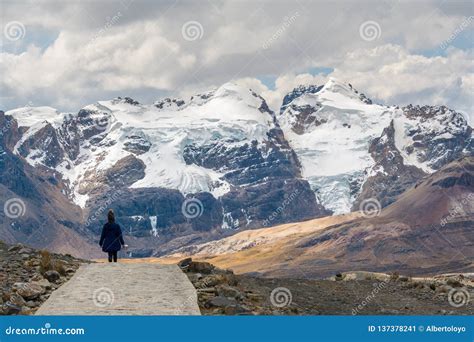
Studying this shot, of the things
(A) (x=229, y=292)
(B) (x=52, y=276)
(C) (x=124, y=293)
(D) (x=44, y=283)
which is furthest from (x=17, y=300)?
(A) (x=229, y=292)

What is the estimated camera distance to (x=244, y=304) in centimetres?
3206

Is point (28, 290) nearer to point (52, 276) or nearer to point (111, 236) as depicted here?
point (52, 276)

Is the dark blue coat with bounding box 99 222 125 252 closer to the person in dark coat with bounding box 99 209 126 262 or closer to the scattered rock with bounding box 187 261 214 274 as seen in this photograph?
the person in dark coat with bounding box 99 209 126 262

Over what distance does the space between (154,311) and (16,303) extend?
5.49 m

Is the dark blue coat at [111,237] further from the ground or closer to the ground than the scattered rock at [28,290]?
further from the ground
